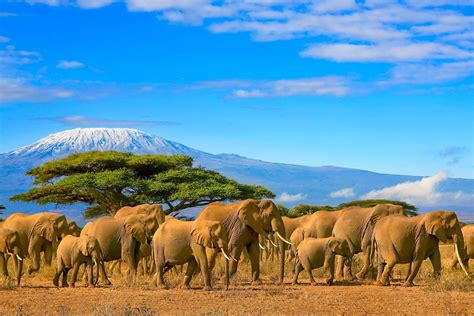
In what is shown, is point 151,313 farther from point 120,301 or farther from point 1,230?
point 1,230

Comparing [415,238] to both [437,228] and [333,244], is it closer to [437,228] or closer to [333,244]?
[437,228]

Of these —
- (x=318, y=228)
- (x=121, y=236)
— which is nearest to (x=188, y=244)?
(x=121, y=236)

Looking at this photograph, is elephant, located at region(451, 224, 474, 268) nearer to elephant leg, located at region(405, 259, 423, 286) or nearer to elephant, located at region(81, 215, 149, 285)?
elephant leg, located at region(405, 259, 423, 286)

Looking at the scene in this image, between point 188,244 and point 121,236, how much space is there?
3216 millimetres

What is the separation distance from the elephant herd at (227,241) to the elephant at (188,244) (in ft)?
0.07

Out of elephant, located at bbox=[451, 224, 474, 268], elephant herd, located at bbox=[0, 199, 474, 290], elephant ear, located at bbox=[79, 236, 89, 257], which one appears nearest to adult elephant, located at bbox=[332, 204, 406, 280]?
elephant herd, located at bbox=[0, 199, 474, 290]

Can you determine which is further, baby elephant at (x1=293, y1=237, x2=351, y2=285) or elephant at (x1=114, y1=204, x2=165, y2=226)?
elephant at (x1=114, y1=204, x2=165, y2=226)

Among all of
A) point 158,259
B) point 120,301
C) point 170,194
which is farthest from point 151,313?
point 170,194

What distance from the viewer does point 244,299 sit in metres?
17.8

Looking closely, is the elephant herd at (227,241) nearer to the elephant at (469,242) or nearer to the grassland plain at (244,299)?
the grassland plain at (244,299)

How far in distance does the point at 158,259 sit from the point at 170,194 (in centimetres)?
2794

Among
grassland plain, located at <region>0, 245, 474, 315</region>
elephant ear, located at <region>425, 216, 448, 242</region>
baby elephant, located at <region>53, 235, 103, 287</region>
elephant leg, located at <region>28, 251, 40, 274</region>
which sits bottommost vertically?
grassland plain, located at <region>0, 245, 474, 315</region>

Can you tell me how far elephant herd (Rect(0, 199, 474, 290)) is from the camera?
20203mm

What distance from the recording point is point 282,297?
18.4 metres
